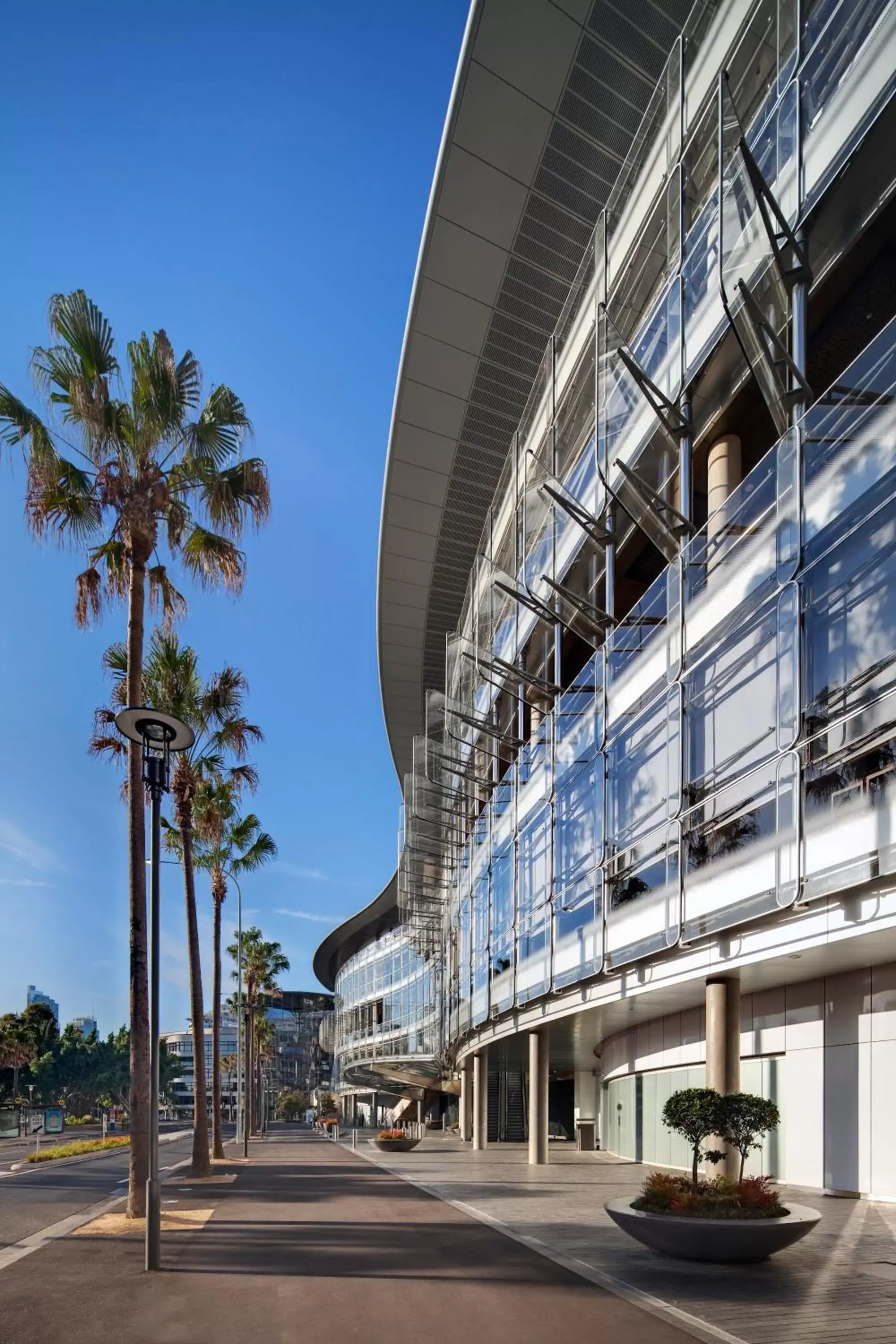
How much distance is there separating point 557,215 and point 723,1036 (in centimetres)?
1646

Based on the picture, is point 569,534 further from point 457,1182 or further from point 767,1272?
point 767,1272

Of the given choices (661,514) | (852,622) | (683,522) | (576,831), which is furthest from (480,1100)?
(852,622)

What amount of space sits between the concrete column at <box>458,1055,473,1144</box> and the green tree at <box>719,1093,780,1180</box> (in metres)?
32.3

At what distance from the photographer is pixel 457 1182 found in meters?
23.5

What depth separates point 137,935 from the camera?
17766 mm

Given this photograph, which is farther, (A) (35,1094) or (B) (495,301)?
(A) (35,1094)

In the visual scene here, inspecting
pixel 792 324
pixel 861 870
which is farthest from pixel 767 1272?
pixel 792 324

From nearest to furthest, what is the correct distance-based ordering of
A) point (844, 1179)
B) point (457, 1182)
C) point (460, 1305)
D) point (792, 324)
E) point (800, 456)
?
point (460, 1305), point (800, 456), point (792, 324), point (844, 1179), point (457, 1182)

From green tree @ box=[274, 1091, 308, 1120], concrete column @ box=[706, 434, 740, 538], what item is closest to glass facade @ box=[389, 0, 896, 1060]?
concrete column @ box=[706, 434, 740, 538]

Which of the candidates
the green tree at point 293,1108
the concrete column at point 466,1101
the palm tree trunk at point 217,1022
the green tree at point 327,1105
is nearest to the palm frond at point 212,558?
the palm tree trunk at point 217,1022

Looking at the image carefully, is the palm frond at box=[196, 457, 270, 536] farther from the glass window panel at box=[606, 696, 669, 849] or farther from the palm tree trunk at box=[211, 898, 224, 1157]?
the palm tree trunk at box=[211, 898, 224, 1157]

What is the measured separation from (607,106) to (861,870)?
51.1 ft

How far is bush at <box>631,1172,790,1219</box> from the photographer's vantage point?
11586 mm

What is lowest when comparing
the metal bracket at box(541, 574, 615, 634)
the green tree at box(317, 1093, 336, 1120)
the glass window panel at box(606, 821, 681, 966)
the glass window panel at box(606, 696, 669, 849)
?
the green tree at box(317, 1093, 336, 1120)
